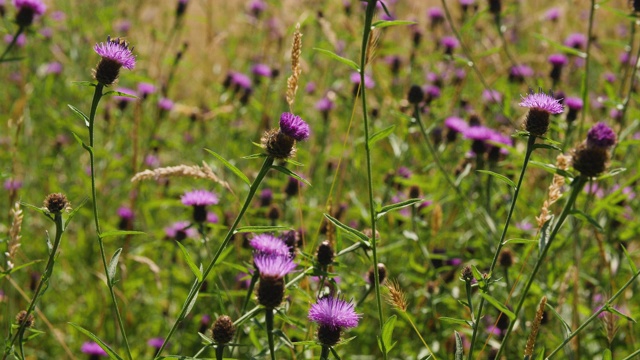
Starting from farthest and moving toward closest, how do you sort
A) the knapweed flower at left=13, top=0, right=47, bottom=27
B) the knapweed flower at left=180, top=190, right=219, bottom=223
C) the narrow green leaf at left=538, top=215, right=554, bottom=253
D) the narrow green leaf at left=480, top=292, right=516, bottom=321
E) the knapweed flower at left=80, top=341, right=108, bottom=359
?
1. the knapweed flower at left=13, top=0, right=47, bottom=27
2. the knapweed flower at left=80, top=341, right=108, bottom=359
3. the knapweed flower at left=180, top=190, right=219, bottom=223
4. the narrow green leaf at left=538, top=215, right=554, bottom=253
5. the narrow green leaf at left=480, top=292, right=516, bottom=321

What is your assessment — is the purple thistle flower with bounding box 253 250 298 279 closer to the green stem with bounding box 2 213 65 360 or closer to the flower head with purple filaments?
the flower head with purple filaments

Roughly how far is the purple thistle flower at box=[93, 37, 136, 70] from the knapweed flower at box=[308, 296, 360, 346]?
2.77 feet

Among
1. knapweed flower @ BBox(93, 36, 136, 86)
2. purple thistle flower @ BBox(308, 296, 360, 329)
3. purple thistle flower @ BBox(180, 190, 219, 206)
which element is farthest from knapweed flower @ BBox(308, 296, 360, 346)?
purple thistle flower @ BBox(180, 190, 219, 206)

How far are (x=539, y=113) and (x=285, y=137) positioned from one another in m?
0.68

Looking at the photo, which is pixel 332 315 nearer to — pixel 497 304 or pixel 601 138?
pixel 497 304

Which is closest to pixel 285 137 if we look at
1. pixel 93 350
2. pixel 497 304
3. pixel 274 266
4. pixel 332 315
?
pixel 274 266

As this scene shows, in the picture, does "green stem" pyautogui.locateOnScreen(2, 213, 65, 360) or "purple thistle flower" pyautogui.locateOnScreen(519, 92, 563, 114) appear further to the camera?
"purple thistle flower" pyautogui.locateOnScreen(519, 92, 563, 114)

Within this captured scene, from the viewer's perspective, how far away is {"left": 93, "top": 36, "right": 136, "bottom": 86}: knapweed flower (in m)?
1.74

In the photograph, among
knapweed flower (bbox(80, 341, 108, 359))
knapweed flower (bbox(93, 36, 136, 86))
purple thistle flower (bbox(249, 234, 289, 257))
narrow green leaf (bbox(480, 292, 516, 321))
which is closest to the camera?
narrow green leaf (bbox(480, 292, 516, 321))

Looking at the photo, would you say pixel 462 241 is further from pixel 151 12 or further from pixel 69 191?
pixel 151 12

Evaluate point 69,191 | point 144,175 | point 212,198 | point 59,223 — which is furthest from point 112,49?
point 69,191

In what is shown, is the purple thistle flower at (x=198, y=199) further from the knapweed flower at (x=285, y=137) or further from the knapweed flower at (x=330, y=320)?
the knapweed flower at (x=330, y=320)

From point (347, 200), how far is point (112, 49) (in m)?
2.56

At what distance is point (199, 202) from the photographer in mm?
2533
